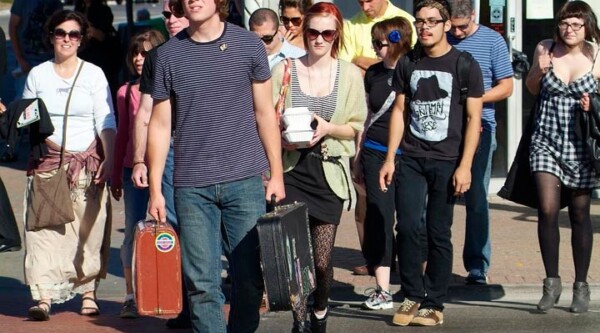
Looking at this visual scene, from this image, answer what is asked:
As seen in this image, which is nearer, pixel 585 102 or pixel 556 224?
pixel 585 102

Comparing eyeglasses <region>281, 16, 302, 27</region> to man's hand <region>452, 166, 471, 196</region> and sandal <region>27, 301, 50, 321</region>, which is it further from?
sandal <region>27, 301, 50, 321</region>

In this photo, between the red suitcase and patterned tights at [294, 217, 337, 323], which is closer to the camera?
the red suitcase

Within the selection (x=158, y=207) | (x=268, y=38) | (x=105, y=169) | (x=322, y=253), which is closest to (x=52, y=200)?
(x=105, y=169)

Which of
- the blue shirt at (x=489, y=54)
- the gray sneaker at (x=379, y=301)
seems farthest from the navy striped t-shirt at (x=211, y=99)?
the blue shirt at (x=489, y=54)

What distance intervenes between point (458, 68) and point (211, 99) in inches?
75.4

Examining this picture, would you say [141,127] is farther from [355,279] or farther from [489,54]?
[489,54]

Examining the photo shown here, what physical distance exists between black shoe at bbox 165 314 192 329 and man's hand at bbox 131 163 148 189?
1.17 metres

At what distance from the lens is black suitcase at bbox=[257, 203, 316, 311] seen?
598 cm

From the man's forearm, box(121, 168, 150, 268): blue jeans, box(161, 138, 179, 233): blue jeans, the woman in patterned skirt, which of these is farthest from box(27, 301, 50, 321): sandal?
the woman in patterned skirt

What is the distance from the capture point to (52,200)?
7918 millimetres

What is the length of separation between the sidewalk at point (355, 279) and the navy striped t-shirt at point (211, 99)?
6.66ft

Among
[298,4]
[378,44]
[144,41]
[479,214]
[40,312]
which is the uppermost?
→ [298,4]

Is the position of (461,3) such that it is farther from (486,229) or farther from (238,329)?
(238,329)

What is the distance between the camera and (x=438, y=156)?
295 inches
